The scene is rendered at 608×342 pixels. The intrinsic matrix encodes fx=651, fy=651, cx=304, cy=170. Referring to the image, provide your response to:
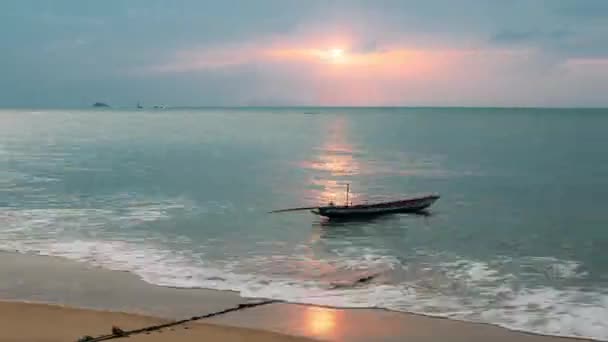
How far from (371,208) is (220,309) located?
20.9 m

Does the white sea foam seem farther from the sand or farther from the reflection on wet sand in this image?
the sand

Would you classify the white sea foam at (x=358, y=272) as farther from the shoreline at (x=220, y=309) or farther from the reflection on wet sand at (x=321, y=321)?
the reflection on wet sand at (x=321, y=321)

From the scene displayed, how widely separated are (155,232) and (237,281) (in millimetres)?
10923

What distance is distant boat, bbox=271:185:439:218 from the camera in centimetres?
3856

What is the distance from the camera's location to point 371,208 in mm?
40031

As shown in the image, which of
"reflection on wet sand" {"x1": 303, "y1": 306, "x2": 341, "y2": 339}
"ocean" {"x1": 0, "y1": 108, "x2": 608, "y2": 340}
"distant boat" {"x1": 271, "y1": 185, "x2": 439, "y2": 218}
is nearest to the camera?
"reflection on wet sand" {"x1": 303, "y1": 306, "x2": 341, "y2": 339}

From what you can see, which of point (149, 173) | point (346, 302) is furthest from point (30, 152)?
point (346, 302)

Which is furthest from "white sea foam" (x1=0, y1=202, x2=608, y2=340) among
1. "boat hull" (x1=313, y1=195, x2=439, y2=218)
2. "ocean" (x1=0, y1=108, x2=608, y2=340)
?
"boat hull" (x1=313, y1=195, x2=439, y2=218)

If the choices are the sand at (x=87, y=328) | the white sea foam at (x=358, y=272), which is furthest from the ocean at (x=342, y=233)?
the sand at (x=87, y=328)

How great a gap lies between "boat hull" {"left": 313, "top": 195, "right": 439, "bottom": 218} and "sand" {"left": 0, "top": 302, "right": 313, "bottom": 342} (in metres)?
20.6

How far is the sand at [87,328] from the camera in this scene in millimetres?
16953

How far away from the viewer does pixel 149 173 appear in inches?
2456

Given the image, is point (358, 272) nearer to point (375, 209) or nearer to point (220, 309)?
point (220, 309)

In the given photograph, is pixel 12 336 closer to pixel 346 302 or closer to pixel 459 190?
pixel 346 302
